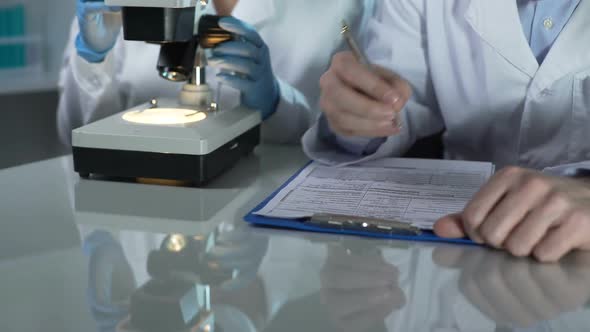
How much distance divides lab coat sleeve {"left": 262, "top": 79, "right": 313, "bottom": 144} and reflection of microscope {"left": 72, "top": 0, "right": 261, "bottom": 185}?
331 millimetres

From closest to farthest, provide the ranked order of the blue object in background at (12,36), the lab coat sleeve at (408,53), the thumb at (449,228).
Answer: the thumb at (449,228) < the lab coat sleeve at (408,53) < the blue object in background at (12,36)

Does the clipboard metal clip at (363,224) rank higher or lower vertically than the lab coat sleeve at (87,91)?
higher

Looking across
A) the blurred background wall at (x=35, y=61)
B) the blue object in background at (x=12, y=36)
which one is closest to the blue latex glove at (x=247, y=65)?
the blurred background wall at (x=35, y=61)

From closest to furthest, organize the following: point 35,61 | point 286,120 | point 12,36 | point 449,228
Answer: point 449,228, point 286,120, point 12,36, point 35,61

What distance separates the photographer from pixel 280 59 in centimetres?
172

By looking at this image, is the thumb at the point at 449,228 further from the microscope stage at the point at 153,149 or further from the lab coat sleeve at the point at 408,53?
the lab coat sleeve at the point at 408,53

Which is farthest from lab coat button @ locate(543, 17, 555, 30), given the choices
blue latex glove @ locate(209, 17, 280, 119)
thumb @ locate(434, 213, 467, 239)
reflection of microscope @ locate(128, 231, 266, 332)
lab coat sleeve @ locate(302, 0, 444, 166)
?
reflection of microscope @ locate(128, 231, 266, 332)

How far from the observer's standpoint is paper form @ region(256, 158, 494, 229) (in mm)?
971

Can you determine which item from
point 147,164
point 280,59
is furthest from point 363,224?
point 280,59

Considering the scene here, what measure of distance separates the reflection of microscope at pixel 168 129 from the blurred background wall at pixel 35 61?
0.76m

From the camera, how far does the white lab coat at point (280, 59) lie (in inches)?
66.7

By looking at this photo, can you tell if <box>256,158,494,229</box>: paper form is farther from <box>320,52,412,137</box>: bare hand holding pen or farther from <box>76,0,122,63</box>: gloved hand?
<box>76,0,122,63</box>: gloved hand

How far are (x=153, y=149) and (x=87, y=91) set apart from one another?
26.7 inches

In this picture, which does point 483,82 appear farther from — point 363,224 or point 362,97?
point 363,224
